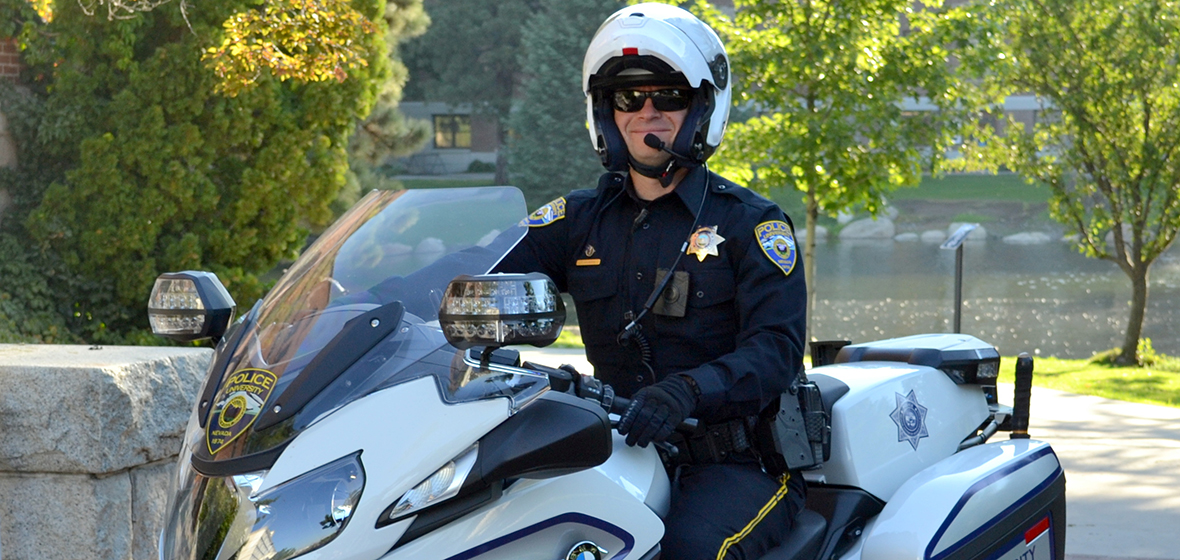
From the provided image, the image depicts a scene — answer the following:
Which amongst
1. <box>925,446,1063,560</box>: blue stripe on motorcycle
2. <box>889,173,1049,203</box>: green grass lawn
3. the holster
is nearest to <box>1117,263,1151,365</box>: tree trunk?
<box>925,446,1063,560</box>: blue stripe on motorcycle

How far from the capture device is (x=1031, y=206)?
150 feet

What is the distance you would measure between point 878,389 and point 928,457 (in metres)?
0.23

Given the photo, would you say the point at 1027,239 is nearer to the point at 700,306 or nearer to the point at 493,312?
the point at 700,306

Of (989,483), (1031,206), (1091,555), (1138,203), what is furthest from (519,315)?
(1031,206)

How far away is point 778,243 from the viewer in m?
2.56

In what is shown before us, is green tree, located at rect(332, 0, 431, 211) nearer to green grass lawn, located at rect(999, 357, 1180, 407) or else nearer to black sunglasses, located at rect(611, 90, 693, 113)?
green grass lawn, located at rect(999, 357, 1180, 407)

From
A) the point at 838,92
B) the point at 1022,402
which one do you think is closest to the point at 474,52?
the point at 838,92

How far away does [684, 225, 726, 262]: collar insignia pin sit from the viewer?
2578 mm

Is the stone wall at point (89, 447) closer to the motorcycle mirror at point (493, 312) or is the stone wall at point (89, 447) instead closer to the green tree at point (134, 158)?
the motorcycle mirror at point (493, 312)

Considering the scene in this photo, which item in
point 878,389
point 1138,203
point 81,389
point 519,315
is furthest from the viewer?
point 1138,203

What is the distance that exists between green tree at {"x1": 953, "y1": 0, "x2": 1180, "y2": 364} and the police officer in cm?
1231

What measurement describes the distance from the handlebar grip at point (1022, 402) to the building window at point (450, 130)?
51.1 meters

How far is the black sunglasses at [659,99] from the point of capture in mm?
2695

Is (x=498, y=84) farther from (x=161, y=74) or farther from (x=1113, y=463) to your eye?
(x=1113, y=463)
